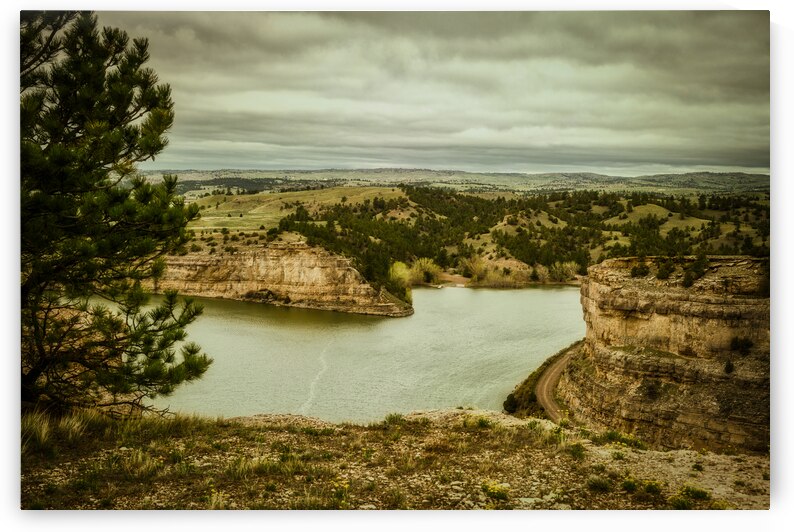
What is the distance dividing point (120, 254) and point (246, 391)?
33.9 ft

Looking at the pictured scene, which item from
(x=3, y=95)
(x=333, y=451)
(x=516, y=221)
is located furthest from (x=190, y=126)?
(x=516, y=221)

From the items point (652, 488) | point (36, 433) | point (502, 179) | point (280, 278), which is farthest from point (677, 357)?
point (280, 278)

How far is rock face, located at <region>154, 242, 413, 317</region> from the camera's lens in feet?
111

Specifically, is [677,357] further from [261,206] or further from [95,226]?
[261,206]

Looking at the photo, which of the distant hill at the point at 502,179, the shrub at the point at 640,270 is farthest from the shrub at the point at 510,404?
the distant hill at the point at 502,179

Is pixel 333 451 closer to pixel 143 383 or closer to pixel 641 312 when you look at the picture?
pixel 143 383

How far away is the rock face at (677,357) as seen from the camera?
10016mm

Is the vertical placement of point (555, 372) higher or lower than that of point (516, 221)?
lower

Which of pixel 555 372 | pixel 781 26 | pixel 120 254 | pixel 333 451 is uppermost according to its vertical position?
pixel 781 26

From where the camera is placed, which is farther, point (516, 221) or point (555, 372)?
point (516, 221)

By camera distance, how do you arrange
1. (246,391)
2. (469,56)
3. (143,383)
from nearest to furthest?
(143,383) < (469,56) < (246,391)

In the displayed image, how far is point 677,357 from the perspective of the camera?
11727 millimetres

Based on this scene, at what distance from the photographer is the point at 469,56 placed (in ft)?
26.2

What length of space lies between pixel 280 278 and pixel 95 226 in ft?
95.5
